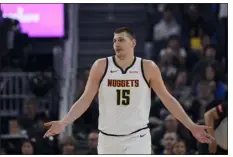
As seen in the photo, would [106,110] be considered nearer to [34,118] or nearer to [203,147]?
[203,147]

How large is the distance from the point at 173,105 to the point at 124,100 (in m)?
0.48

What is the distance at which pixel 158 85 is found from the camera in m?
6.20

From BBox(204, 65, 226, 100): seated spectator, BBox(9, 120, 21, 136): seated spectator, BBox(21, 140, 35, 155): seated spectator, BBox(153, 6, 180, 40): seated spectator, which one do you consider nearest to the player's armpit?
BBox(21, 140, 35, 155): seated spectator

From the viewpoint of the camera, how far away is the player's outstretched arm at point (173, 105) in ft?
20.1

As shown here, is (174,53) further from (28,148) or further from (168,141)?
(28,148)

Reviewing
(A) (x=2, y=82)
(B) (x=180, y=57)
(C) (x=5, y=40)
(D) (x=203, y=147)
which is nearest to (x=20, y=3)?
(C) (x=5, y=40)

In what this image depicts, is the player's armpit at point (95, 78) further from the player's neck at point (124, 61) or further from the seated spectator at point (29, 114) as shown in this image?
the seated spectator at point (29, 114)

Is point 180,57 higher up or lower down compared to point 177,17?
lower down

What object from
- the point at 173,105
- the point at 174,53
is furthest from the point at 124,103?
the point at 174,53

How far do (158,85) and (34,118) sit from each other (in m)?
3.02

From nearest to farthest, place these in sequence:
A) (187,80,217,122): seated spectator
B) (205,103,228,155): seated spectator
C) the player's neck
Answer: the player's neck
(205,103,228,155): seated spectator
(187,80,217,122): seated spectator

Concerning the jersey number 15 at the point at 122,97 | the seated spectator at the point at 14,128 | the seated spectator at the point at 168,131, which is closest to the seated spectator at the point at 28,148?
the seated spectator at the point at 14,128

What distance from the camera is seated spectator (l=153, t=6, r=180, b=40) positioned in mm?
10320

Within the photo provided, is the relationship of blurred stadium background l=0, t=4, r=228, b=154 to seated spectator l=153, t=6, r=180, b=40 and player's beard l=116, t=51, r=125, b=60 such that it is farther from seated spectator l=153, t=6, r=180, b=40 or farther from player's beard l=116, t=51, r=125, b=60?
player's beard l=116, t=51, r=125, b=60
